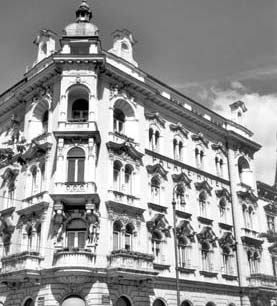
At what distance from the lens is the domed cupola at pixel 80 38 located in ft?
117

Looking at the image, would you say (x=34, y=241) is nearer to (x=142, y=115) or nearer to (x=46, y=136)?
(x=46, y=136)

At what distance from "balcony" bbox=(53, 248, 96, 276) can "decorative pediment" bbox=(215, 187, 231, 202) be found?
17.1 m

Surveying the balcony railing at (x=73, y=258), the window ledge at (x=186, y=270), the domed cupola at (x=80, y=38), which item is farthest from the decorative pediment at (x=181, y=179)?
the domed cupola at (x=80, y=38)

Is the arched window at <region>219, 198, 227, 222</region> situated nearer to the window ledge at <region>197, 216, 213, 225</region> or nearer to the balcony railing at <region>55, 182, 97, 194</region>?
the window ledge at <region>197, 216, 213, 225</region>

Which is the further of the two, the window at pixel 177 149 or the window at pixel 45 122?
the window at pixel 177 149

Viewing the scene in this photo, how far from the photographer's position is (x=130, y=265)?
30.4m

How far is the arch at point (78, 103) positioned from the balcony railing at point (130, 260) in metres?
10.2

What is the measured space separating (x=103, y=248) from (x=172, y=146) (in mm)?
12853

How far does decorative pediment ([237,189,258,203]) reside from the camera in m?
45.2

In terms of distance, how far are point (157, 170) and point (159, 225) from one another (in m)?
4.41

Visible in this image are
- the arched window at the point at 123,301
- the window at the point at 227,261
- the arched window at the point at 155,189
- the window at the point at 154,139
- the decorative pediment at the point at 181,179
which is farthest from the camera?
the window at the point at 227,261

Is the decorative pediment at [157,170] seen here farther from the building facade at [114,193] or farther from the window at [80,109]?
the window at [80,109]

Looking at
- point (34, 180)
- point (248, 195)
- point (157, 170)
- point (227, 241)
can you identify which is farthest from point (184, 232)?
point (34, 180)

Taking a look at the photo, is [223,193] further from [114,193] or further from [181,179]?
[114,193]
